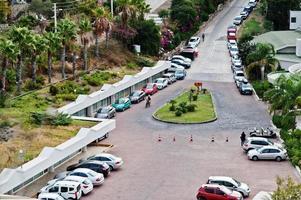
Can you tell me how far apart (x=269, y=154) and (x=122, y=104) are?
1770 cm

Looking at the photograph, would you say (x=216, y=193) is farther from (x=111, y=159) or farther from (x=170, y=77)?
(x=170, y=77)

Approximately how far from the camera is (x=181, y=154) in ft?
168

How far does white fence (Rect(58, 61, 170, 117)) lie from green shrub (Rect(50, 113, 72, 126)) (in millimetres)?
2240

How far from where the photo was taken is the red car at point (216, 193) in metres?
41.6

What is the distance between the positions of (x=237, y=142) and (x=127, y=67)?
2313cm

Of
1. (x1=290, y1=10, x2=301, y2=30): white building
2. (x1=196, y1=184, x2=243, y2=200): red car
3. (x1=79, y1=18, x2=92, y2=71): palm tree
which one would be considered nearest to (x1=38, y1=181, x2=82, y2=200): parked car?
(x1=196, y1=184, x2=243, y2=200): red car

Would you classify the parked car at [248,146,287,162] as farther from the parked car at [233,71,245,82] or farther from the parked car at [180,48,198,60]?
the parked car at [180,48,198,60]

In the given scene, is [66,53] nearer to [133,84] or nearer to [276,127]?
[133,84]

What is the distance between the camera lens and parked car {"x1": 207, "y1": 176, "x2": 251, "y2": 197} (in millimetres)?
42656

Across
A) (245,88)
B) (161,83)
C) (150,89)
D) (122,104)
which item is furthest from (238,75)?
(122,104)

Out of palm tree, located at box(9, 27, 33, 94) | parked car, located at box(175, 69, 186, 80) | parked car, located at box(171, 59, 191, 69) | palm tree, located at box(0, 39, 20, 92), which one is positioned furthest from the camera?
parked car, located at box(171, 59, 191, 69)

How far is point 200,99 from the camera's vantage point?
2653 inches

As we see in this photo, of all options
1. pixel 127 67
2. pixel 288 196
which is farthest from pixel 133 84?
pixel 288 196

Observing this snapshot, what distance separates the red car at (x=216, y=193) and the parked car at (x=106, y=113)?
62.8ft
